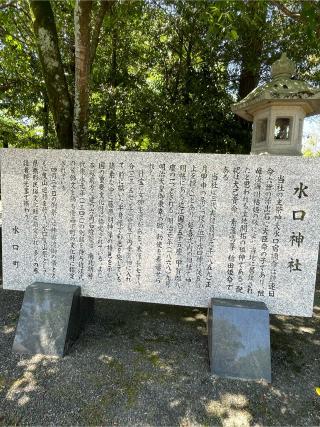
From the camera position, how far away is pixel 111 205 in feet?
10.7

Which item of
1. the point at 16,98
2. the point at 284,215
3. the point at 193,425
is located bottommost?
the point at 193,425

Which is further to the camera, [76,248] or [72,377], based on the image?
[76,248]

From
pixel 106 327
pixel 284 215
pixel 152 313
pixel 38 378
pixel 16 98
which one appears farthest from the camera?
pixel 16 98

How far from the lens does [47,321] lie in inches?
126

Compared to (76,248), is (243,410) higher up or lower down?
lower down

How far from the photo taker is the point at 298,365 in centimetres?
308

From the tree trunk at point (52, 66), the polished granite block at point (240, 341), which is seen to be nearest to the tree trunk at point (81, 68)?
the tree trunk at point (52, 66)

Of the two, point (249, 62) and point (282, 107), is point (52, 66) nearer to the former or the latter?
point (282, 107)

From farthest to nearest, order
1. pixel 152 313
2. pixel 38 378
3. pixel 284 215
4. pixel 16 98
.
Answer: pixel 16 98 → pixel 152 313 → pixel 284 215 → pixel 38 378

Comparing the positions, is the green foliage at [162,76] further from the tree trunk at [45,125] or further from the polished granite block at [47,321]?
the polished granite block at [47,321]

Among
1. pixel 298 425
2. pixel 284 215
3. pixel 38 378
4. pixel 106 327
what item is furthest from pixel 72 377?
pixel 284 215

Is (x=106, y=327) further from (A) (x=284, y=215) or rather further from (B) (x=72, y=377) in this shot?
(A) (x=284, y=215)

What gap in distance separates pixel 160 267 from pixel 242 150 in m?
5.16

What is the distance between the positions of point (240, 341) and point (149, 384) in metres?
0.89
